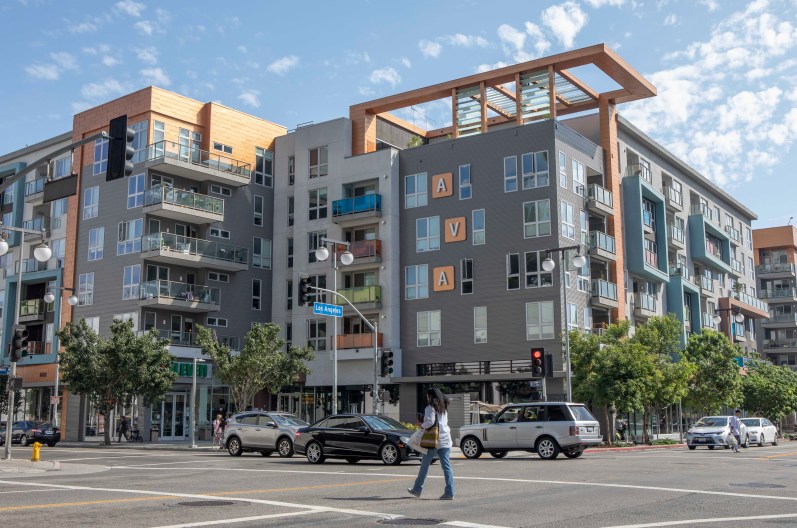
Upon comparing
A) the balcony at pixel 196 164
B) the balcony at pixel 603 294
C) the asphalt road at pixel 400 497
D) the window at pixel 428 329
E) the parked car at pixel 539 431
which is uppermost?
the balcony at pixel 196 164

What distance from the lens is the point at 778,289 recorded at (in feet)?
310

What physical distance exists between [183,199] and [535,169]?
20613mm

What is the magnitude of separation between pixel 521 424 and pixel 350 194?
29705 mm

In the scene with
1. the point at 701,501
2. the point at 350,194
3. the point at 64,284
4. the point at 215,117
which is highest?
the point at 215,117

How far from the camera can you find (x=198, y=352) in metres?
51.0

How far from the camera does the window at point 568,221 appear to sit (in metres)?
46.9

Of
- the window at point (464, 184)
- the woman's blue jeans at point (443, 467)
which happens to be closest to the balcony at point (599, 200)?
the window at point (464, 184)

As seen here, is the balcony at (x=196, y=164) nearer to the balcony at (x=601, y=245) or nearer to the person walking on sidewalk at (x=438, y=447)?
the balcony at (x=601, y=245)

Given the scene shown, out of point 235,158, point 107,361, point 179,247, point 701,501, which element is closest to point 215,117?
point 235,158

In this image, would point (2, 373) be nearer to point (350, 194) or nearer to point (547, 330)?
point (350, 194)

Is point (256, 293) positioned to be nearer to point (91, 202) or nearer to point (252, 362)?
point (91, 202)

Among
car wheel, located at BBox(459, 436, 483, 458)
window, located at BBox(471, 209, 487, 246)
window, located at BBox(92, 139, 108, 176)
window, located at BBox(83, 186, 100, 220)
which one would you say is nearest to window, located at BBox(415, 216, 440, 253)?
window, located at BBox(471, 209, 487, 246)

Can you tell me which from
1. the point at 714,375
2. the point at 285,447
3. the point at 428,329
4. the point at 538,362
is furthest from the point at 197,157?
the point at 714,375

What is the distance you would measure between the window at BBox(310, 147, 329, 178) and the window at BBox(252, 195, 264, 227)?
433 centimetres
